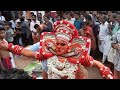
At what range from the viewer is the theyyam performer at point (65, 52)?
378 cm

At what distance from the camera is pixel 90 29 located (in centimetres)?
604

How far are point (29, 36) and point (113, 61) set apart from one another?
1.90 metres

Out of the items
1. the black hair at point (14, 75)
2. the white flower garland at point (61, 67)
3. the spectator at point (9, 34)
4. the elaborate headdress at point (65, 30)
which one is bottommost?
the black hair at point (14, 75)

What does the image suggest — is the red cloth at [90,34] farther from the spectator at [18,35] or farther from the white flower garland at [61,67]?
the white flower garland at [61,67]

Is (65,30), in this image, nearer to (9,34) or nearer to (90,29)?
(90,29)

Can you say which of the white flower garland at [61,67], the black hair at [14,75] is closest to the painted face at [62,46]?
the white flower garland at [61,67]

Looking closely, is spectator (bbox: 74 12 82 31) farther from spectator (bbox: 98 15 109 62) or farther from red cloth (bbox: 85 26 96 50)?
spectator (bbox: 98 15 109 62)

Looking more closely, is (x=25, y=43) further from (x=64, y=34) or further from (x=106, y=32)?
(x=64, y=34)

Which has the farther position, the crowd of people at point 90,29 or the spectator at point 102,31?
the spectator at point 102,31

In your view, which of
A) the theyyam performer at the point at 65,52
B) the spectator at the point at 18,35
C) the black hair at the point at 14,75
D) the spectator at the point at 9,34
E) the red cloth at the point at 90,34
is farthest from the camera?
the spectator at the point at 18,35

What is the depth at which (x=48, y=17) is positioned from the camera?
6867 millimetres

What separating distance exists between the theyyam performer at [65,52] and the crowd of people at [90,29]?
54.1 inches

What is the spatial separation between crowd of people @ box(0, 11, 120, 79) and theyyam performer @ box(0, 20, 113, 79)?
1373mm
